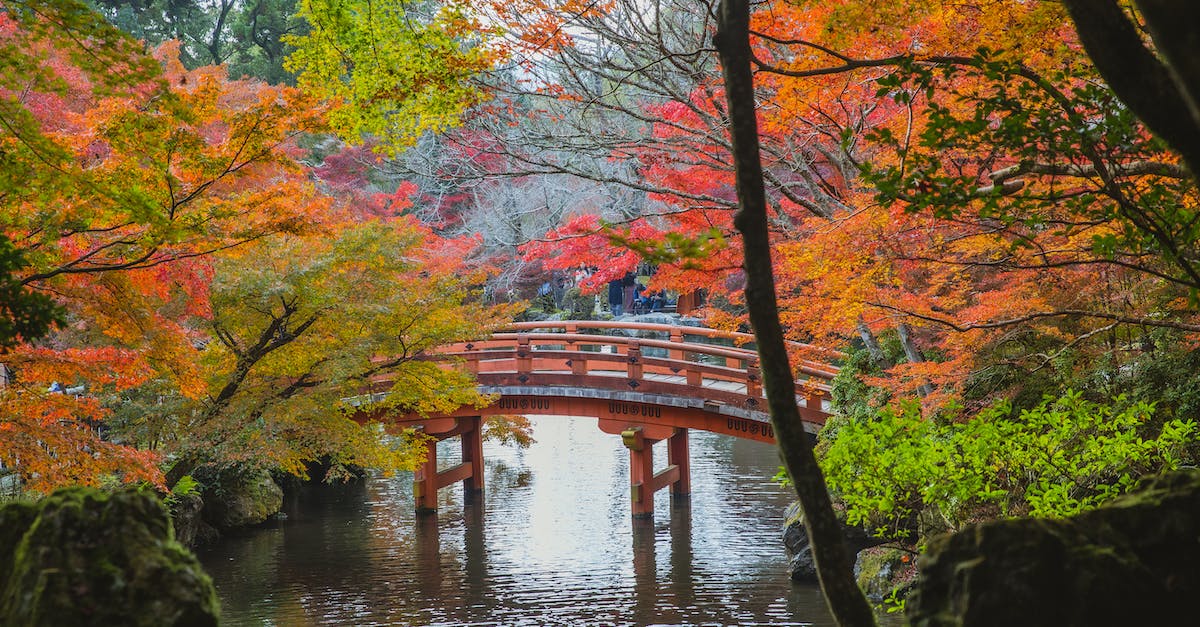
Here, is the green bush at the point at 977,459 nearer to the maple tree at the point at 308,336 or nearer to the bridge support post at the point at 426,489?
the maple tree at the point at 308,336

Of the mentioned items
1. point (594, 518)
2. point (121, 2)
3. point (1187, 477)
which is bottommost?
point (594, 518)

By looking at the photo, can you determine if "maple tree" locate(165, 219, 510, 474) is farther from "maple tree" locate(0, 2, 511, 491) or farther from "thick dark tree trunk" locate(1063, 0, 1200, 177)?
"thick dark tree trunk" locate(1063, 0, 1200, 177)

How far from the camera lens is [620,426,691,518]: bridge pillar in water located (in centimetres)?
1616

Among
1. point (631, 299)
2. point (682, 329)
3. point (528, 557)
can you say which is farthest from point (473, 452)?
point (631, 299)

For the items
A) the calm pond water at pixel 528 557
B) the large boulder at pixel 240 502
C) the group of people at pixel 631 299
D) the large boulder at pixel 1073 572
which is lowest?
the calm pond water at pixel 528 557

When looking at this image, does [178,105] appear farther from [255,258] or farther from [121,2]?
[121,2]

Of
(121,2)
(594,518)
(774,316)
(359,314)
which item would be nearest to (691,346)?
(594,518)

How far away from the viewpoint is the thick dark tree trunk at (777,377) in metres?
3.34

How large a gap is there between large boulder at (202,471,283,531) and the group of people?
46.7 ft

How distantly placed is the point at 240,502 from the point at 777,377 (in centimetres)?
1504

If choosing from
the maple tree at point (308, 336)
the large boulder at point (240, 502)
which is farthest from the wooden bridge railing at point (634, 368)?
the large boulder at point (240, 502)

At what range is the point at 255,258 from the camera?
11.4m

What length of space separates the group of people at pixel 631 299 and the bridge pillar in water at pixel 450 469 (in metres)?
11.6

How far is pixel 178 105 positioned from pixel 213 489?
10.5 m
